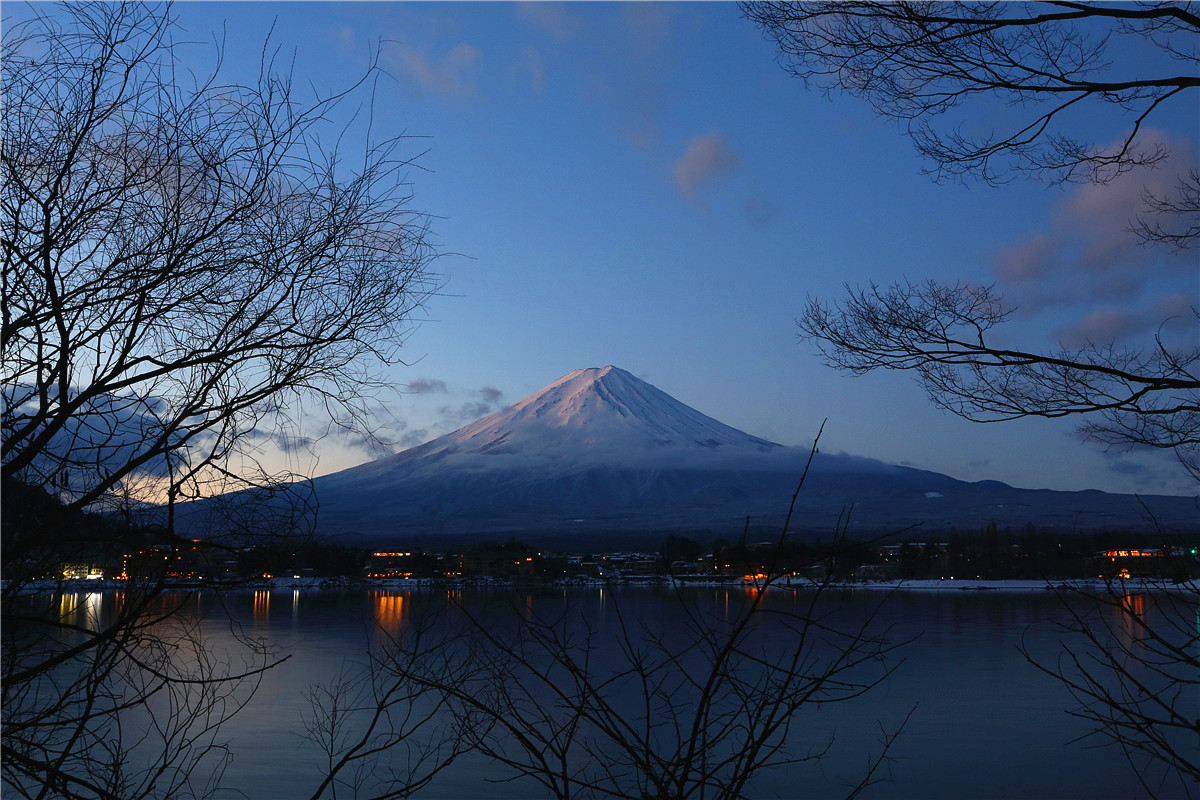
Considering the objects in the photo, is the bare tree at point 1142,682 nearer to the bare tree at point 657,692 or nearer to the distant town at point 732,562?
the distant town at point 732,562

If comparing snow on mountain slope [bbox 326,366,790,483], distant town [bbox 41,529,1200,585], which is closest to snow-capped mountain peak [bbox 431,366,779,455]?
snow on mountain slope [bbox 326,366,790,483]

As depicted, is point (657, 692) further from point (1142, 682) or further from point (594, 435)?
point (594, 435)

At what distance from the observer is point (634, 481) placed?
11212 centimetres

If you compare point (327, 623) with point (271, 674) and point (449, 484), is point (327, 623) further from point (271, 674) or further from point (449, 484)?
point (449, 484)

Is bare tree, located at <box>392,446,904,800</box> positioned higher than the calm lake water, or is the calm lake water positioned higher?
bare tree, located at <box>392,446,904,800</box>

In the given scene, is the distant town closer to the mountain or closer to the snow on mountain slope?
the mountain

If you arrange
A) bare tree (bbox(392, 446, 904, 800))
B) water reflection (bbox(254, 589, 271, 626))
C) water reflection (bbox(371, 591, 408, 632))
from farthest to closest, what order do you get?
water reflection (bbox(254, 589, 271, 626)) → water reflection (bbox(371, 591, 408, 632)) → bare tree (bbox(392, 446, 904, 800))

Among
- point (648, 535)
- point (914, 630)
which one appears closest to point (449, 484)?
point (648, 535)

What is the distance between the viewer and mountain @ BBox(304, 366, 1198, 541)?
87.4 metres

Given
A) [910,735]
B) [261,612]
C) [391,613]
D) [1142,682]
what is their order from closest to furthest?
[910,735] < [1142,682] < [391,613] < [261,612]

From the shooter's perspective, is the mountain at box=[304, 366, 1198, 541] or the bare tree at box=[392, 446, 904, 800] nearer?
the bare tree at box=[392, 446, 904, 800]

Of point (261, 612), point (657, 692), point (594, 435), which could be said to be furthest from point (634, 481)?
point (657, 692)

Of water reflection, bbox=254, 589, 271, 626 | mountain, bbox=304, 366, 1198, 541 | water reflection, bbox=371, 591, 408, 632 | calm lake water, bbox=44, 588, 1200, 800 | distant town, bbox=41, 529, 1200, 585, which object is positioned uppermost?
mountain, bbox=304, 366, 1198, 541

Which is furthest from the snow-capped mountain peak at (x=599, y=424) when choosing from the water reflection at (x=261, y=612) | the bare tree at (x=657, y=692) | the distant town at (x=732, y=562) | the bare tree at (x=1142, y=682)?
the distant town at (x=732, y=562)
